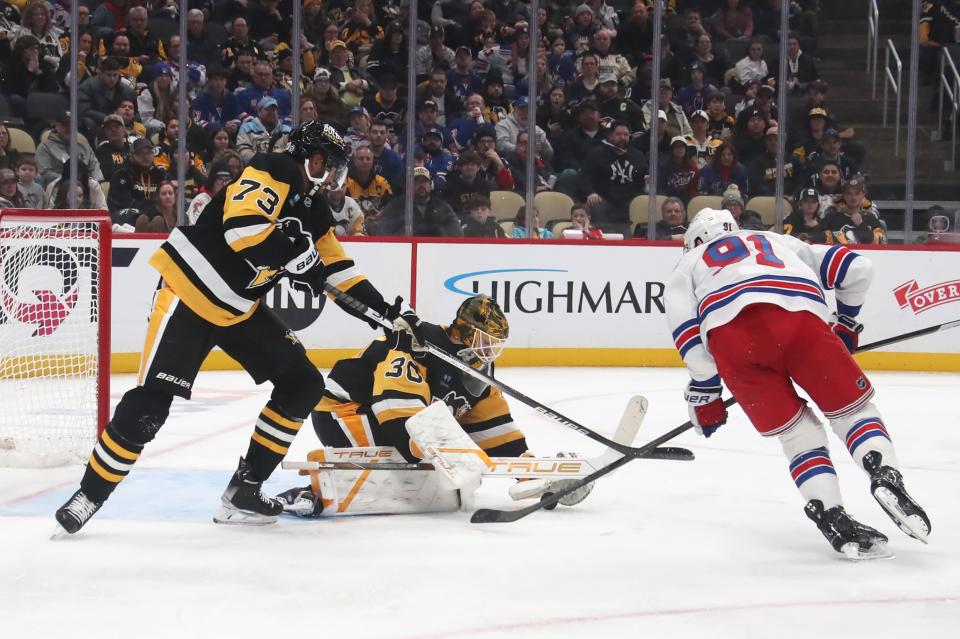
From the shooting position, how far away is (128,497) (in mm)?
3934

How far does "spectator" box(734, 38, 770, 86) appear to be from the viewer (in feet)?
27.1

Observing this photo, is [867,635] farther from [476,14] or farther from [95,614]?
[476,14]

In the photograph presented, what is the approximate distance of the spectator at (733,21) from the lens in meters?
8.43

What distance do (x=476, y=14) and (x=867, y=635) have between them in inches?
253

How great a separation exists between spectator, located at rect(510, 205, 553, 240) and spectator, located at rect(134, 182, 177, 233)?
6.64ft

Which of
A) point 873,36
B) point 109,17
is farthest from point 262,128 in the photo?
point 873,36

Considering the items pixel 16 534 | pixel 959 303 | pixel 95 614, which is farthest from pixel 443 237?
pixel 95 614

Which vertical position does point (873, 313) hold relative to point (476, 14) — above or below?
below

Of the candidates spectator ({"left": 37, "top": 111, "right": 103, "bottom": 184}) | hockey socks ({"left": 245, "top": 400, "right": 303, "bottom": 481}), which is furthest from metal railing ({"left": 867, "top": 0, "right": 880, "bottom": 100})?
hockey socks ({"left": 245, "top": 400, "right": 303, "bottom": 481})

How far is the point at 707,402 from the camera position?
3.43 m

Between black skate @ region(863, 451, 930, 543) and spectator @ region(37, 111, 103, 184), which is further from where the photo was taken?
spectator @ region(37, 111, 103, 184)

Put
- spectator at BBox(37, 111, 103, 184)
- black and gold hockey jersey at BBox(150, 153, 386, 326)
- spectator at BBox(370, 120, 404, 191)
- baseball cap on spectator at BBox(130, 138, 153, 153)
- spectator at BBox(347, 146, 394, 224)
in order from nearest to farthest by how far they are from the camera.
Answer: black and gold hockey jersey at BBox(150, 153, 386, 326), spectator at BBox(37, 111, 103, 184), baseball cap on spectator at BBox(130, 138, 153, 153), spectator at BBox(347, 146, 394, 224), spectator at BBox(370, 120, 404, 191)

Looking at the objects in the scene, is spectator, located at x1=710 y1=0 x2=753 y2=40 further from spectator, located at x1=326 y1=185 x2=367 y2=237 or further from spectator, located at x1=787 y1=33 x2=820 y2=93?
spectator, located at x1=326 y1=185 x2=367 y2=237

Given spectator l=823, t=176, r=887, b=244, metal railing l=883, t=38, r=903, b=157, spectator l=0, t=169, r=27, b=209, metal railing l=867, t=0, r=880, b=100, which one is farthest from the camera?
metal railing l=867, t=0, r=880, b=100
